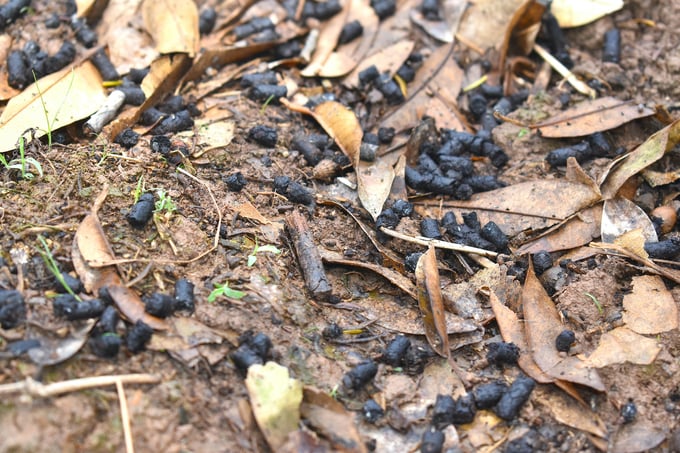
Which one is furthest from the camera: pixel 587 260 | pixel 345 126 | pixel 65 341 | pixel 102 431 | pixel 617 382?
pixel 345 126

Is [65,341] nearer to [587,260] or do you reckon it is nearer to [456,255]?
[456,255]

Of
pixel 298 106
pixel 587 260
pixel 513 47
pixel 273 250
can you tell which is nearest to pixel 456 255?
pixel 587 260

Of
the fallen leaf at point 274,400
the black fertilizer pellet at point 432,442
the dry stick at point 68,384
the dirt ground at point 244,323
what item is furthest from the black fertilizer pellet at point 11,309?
the black fertilizer pellet at point 432,442

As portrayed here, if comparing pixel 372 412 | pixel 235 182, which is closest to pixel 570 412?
pixel 372 412

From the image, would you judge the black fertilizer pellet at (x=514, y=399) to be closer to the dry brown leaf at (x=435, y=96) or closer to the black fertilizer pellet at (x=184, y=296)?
the black fertilizer pellet at (x=184, y=296)

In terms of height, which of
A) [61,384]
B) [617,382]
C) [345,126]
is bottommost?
[617,382]
